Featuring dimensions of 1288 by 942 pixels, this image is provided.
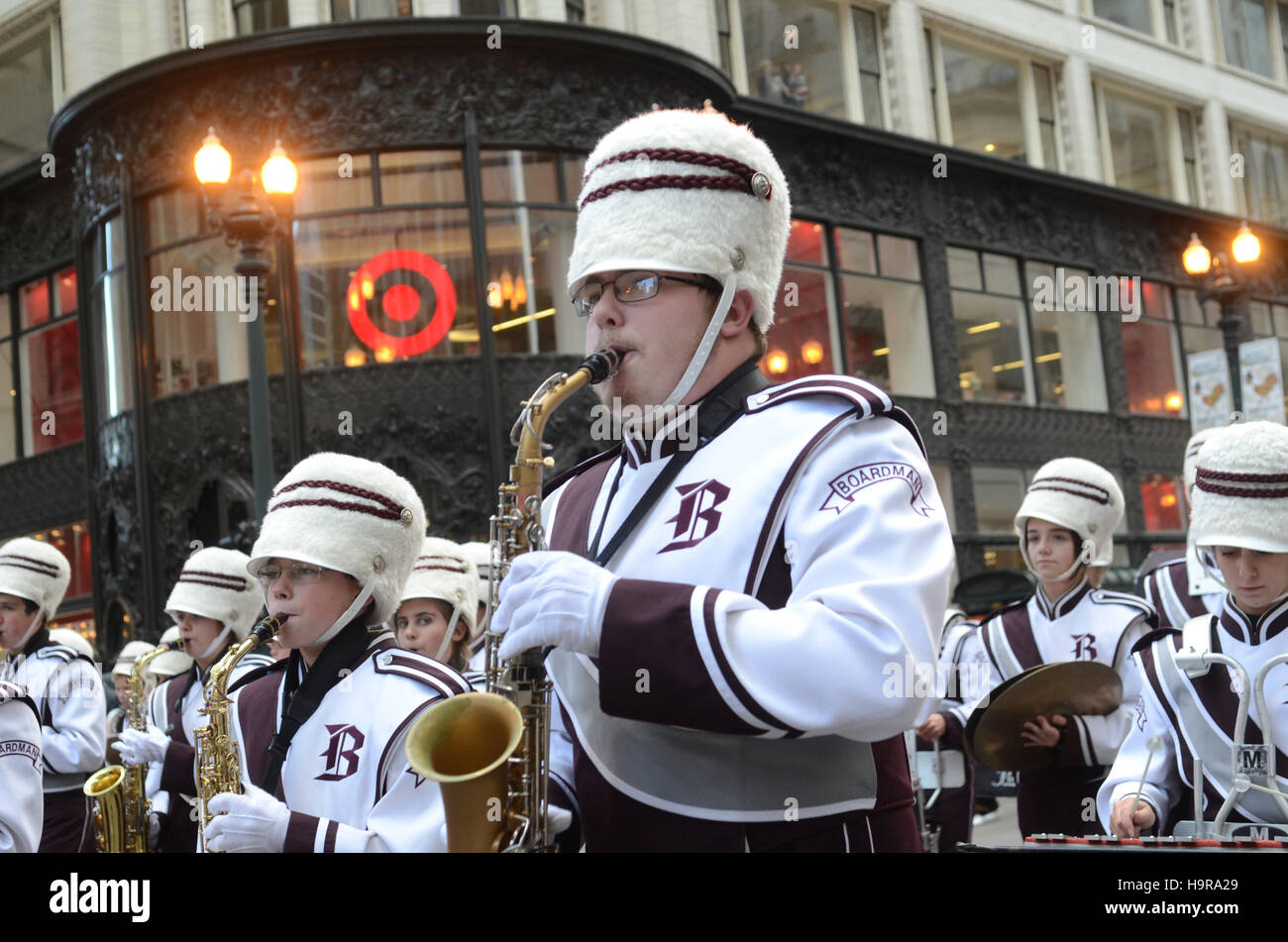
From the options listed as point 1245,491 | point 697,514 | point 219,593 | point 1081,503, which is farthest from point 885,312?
point 697,514

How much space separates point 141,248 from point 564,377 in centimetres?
1861

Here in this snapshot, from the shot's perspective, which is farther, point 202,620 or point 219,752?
point 202,620

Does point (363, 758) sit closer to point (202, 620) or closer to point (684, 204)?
point (684, 204)

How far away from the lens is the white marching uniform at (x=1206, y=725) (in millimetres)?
4078

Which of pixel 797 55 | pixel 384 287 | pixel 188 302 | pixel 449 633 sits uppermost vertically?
pixel 797 55

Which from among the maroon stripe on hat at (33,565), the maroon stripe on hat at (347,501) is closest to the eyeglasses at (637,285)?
the maroon stripe on hat at (347,501)

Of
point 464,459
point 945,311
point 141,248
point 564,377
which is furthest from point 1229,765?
point 945,311

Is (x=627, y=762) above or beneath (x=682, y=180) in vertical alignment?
beneath

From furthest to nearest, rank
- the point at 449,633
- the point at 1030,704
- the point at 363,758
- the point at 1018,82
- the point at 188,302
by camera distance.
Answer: the point at 1018,82
the point at 188,302
the point at 449,633
the point at 1030,704
the point at 363,758

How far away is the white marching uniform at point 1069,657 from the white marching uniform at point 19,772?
388 centimetres

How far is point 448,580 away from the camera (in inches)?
304

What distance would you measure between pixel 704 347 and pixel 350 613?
1.64 metres

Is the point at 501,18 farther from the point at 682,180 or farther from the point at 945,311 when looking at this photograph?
the point at 682,180
